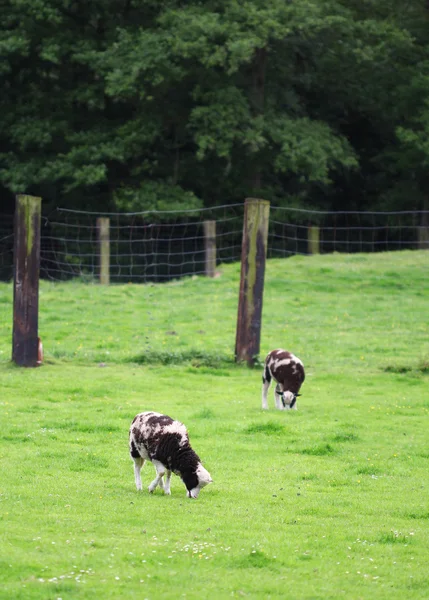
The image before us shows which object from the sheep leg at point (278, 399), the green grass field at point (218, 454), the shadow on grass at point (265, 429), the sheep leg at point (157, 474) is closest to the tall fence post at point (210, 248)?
the green grass field at point (218, 454)

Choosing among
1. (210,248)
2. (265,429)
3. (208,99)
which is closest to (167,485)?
(265,429)

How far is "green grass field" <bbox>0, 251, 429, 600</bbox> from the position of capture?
7.79m

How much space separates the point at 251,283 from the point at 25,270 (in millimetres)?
4271

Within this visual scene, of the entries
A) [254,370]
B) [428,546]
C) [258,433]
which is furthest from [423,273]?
[428,546]

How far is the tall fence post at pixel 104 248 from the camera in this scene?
1146 inches

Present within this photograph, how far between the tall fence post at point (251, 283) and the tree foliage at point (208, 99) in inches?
753

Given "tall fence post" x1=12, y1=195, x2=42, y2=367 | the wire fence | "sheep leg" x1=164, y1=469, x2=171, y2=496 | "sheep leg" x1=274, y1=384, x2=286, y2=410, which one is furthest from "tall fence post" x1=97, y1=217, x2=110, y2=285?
"sheep leg" x1=164, y1=469, x2=171, y2=496

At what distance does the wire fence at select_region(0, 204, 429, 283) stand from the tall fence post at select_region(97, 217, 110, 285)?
671 mm

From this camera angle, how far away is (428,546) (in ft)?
28.9

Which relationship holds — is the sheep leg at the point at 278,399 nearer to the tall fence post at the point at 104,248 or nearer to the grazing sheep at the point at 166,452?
the grazing sheep at the point at 166,452

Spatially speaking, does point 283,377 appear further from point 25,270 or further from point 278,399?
point 25,270

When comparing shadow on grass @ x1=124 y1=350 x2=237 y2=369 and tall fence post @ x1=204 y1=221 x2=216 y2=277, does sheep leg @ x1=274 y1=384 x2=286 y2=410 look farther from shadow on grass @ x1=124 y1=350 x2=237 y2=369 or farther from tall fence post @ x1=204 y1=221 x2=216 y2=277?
tall fence post @ x1=204 y1=221 x2=216 y2=277

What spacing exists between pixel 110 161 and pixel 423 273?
673 inches

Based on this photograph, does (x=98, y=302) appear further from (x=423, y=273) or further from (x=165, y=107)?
(x=165, y=107)
